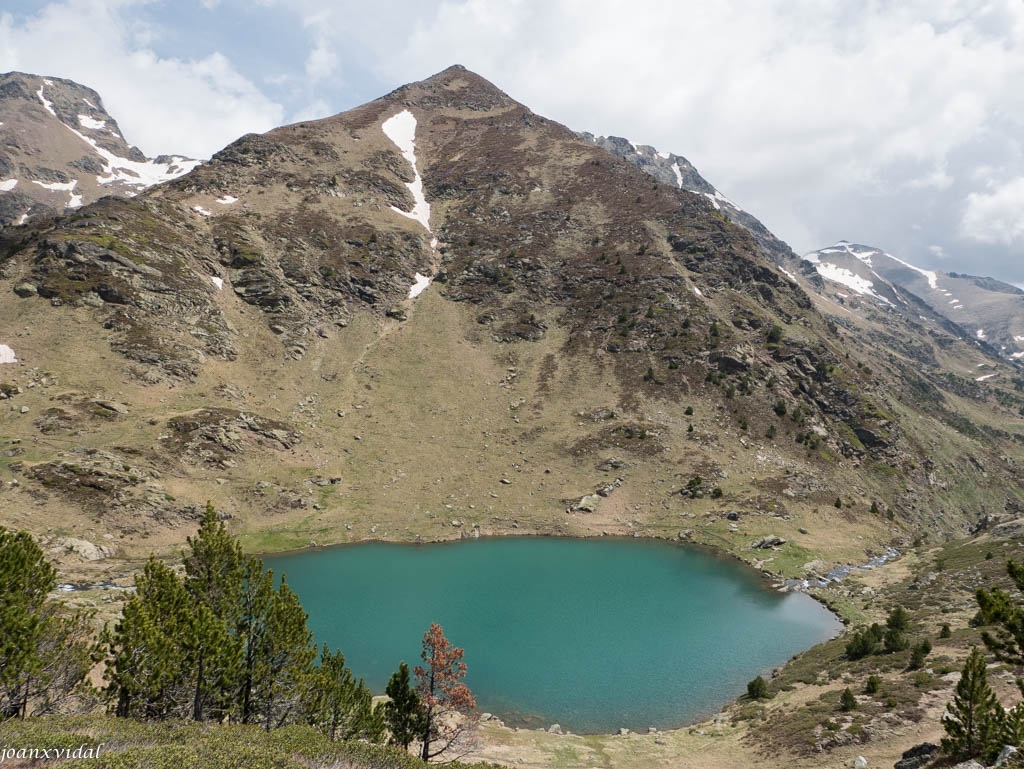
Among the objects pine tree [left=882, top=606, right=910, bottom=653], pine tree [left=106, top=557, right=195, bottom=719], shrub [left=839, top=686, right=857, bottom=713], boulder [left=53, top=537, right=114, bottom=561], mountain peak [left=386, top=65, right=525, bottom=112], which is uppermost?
mountain peak [left=386, top=65, right=525, bottom=112]

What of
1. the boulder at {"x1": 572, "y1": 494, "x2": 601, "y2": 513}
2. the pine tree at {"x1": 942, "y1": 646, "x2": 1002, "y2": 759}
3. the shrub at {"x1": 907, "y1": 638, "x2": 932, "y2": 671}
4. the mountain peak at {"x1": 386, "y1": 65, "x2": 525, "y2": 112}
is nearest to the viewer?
the pine tree at {"x1": 942, "y1": 646, "x2": 1002, "y2": 759}

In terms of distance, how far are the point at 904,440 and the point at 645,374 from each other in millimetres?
47274

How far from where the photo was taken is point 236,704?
717 inches

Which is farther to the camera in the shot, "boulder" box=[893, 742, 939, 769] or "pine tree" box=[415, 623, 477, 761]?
"pine tree" box=[415, 623, 477, 761]

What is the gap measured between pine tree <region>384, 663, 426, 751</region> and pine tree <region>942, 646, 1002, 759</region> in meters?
19.1

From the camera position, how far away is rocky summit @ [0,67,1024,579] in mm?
60219

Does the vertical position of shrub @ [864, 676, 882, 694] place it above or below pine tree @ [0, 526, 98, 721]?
below

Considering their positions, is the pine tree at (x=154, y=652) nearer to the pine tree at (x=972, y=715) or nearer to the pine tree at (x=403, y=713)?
the pine tree at (x=403, y=713)

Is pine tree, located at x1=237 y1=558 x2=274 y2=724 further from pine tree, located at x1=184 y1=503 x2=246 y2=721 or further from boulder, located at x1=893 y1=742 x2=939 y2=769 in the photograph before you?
boulder, located at x1=893 y1=742 x2=939 y2=769

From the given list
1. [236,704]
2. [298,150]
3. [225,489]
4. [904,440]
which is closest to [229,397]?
[225,489]

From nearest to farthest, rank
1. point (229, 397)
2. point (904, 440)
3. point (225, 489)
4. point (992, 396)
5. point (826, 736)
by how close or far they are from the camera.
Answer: point (826, 736), point (225, 489), point (229, 397), point (904, 440), point (992, 396)

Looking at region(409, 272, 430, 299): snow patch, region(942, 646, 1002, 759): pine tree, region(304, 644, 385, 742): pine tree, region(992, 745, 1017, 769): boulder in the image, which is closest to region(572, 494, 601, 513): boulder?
region(304, 644, 385, 742): pine tree

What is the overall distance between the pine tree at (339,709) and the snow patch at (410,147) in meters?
129

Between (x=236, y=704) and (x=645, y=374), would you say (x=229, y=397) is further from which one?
(x=645, y=374)
